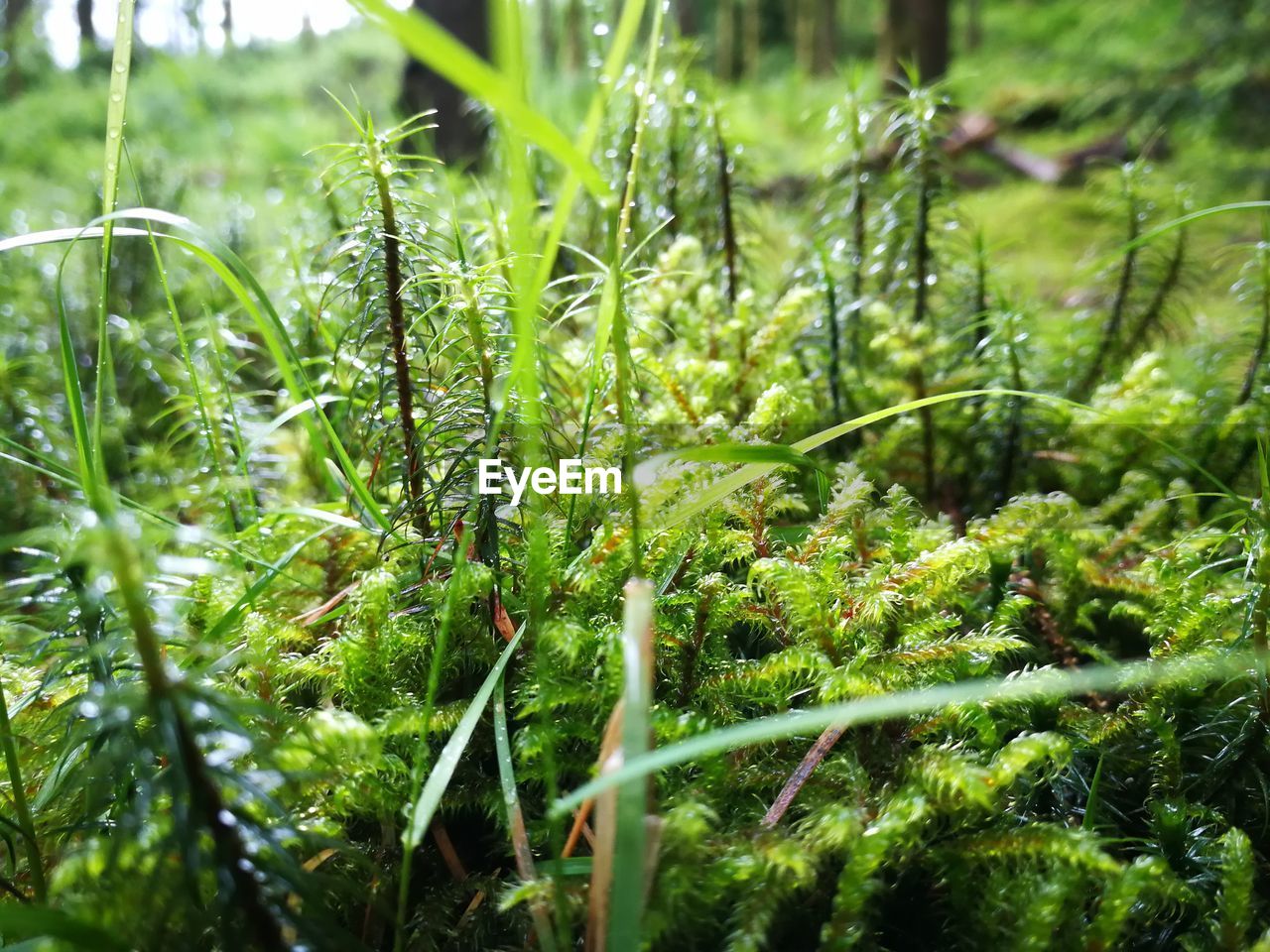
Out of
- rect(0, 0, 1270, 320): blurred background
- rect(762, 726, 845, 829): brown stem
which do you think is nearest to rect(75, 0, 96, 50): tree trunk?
rect(0, 0, 1270, 320): blurred background

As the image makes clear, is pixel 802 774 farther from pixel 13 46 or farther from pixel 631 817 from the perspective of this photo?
pixel 13 46

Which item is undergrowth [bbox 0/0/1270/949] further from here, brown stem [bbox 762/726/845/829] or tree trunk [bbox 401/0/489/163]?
tree trunk [bbox 401/0/489/163]

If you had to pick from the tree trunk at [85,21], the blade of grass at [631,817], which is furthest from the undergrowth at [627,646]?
the tree trunk at [85,21]

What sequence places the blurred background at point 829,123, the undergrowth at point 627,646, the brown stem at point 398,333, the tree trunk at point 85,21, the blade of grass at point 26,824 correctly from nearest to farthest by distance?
the undergrowth at point 627,646
the blade of grass at point 26,824
the brown stem at point 398,333
the blurred background at point 829,123
the tree trunk at point 85,21

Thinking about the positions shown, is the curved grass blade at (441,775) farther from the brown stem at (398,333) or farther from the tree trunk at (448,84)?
the tree trunk at (448,84)

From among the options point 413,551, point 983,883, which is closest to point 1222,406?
point 983,883

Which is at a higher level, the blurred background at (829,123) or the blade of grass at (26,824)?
the blurred background at (829,123)
